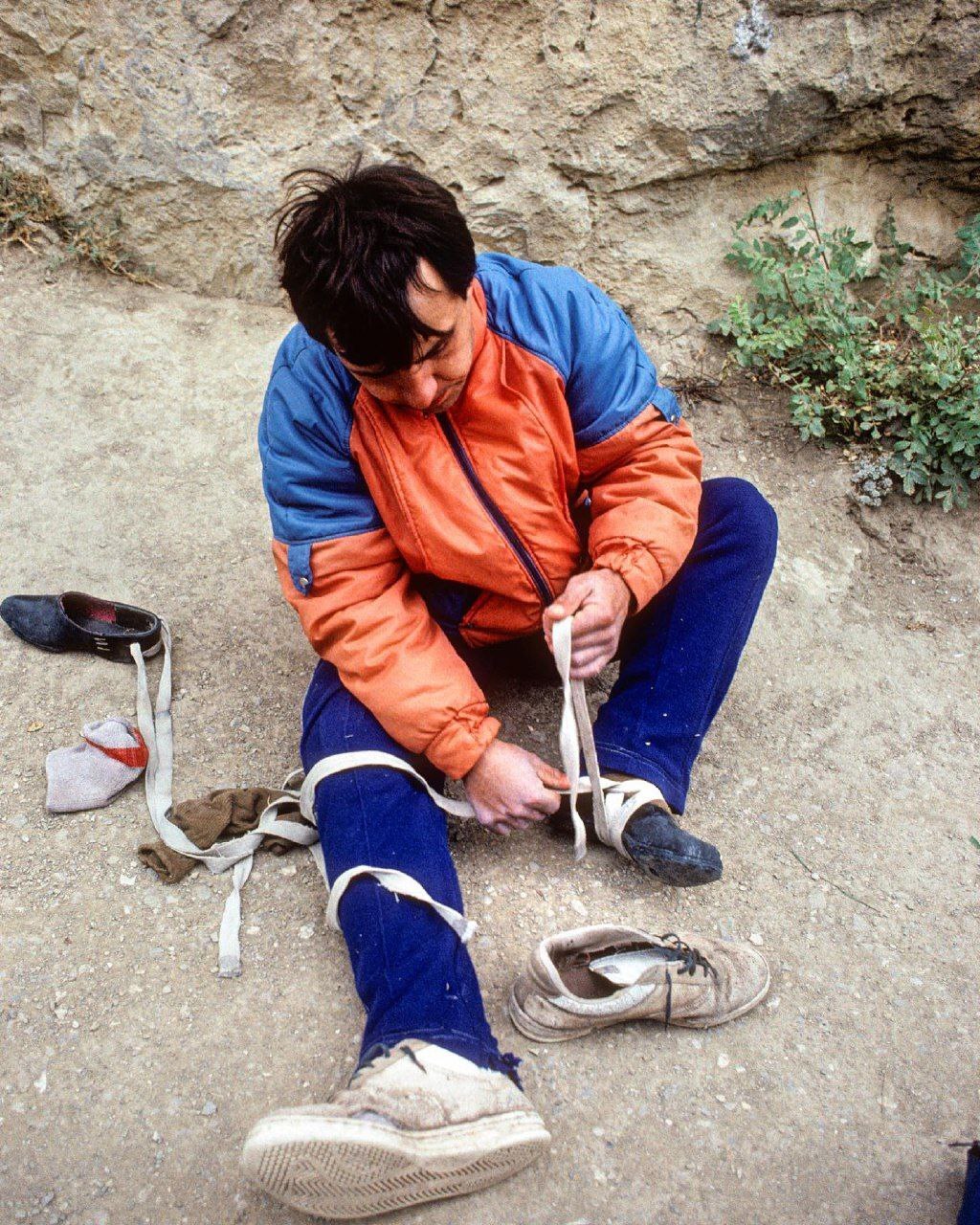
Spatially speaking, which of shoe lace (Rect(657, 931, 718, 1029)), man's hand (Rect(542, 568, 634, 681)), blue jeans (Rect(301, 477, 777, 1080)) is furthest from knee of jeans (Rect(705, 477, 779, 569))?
shoe lace (Rect(657, 931, 718, 1029))

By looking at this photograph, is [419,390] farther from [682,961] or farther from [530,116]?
[530,116]

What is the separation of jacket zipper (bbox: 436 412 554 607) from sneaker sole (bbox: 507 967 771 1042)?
2.69ft

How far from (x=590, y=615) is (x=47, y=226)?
9.14 feet

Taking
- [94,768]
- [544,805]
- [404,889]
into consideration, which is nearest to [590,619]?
[544,805]

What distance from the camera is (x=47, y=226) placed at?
11.5 feet

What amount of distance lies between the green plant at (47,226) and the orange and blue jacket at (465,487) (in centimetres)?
194

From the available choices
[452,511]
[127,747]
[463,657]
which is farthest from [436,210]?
[127,747]

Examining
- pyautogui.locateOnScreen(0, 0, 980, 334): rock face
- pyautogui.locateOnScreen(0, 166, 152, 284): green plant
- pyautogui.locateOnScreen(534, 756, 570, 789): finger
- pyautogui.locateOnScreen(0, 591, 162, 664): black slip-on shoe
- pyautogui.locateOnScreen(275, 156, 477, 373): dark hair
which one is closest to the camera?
pyautogui.locateOnScreen(275, 156, 477, 373): dark hair

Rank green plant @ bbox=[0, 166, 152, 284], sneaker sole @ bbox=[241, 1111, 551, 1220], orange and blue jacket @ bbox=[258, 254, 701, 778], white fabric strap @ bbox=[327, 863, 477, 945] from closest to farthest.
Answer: sneaker sole @ bbox=[241, 1111, 551, 1220]
white fabric strap @ bbox=[327, 863, 477, 945]
orange and blue jacket @ bbox=[258, 254, 701, 778]
green plant @ bbox=[0, 166, 152, 284]

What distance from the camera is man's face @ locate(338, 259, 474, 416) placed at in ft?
5.28

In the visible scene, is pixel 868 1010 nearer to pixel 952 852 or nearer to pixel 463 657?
pixel 952 852

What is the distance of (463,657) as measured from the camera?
2.29 m

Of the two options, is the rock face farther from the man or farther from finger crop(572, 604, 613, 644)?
finger crop(572, 604, 613, 644)

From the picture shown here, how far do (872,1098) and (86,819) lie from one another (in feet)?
5.51
